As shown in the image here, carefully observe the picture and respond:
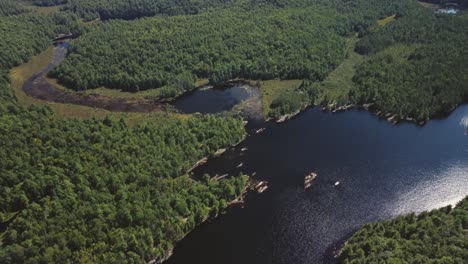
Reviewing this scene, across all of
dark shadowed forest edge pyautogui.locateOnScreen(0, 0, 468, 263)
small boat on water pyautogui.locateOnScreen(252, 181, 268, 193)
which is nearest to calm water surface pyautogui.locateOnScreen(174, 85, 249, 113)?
dark shadowed forest edge pyautogui.locateOnScreen(0, 0, 468, 263)

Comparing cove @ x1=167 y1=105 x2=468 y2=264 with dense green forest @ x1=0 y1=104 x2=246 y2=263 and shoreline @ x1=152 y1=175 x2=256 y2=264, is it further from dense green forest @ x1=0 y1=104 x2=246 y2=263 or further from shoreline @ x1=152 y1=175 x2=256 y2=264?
dense green forest @ x1=0 y1=104 x2=246 y2=263

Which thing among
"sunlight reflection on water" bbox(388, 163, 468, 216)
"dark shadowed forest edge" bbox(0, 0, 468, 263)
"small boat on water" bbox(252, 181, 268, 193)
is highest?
"dark shadowed forest edge" bbox(0, 0, 468, 263)

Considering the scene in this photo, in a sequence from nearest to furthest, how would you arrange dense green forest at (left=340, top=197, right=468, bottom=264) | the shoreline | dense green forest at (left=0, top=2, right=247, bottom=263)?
dense green forest at (left=340, top=197, right=468, bottom=264) → dense green forest at (left=0, top=2, right=247, bottom=263) → the shoreline

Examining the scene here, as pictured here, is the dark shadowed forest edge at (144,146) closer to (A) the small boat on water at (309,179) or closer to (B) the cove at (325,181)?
(B) the cove at (325,181)

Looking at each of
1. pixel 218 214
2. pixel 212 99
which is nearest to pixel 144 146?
pixel 218 214

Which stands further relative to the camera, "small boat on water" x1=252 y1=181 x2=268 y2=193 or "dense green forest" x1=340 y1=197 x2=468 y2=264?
"small boat on water" x1=252 y1=181 x2=268 y2=193

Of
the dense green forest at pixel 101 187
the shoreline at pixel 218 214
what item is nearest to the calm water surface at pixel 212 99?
the dense green forest at pixel 101 187

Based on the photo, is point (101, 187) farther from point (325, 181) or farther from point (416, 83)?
point (416, 83)
